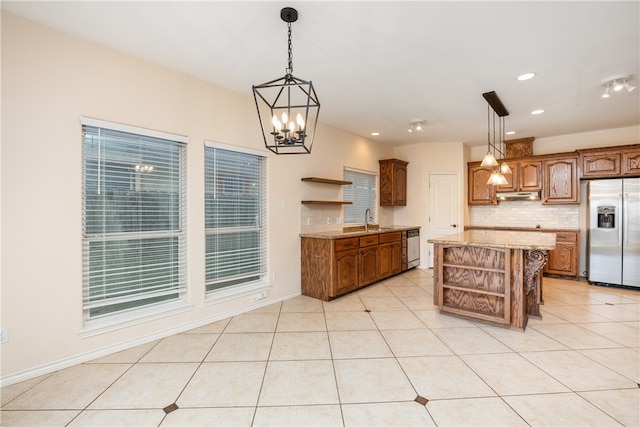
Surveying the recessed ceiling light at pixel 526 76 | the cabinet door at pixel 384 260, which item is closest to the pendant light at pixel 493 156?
the recessed ceiling light at pixel 526 76

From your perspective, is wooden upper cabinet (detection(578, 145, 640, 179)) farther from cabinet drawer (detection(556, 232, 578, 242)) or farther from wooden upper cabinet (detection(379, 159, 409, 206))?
wooden upper cabinet (detection(379, 159, 409, 206))

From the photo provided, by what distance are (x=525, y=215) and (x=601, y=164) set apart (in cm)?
144

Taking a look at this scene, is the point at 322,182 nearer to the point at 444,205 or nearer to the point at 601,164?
the point at 444,205

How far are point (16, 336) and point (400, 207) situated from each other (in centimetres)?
604

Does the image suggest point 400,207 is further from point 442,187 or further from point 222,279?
point 222,279

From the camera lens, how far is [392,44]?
2539 millimetres

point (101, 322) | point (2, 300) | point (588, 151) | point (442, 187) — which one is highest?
point (588, 151)

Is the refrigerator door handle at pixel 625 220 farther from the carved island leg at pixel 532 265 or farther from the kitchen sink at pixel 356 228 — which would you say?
the kitchen sink at pixel 356 228

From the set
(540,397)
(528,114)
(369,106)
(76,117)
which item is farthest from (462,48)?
(76,117)

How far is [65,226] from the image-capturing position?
94.3 inches

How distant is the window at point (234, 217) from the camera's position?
343cm

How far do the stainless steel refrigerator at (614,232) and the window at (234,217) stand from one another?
17.4 feet

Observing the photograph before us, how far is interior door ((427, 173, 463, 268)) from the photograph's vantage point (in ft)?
19.8

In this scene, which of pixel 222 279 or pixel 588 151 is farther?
pixel 588 151
